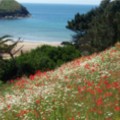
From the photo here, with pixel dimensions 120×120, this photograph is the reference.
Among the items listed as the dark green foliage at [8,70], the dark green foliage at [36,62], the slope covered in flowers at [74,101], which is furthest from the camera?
the dark green foliage at [8,70]

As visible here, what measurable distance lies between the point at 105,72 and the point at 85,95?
2972 mm

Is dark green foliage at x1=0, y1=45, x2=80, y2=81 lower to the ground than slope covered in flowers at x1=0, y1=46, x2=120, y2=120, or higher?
lower

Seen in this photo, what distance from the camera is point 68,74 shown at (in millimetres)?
17375

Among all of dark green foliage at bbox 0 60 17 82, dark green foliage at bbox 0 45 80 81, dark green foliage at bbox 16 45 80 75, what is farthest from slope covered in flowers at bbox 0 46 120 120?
dark green foliage at bbox 0 60 17 82

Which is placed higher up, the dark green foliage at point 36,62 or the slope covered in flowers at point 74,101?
the slope covered in flowers at point 74,101

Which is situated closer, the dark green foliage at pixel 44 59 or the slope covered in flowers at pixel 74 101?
the slope covered in flowers at pixel 74 101

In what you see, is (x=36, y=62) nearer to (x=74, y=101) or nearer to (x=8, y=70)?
(x=8, y=70)

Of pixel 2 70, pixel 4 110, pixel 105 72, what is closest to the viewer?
pixel 4 110

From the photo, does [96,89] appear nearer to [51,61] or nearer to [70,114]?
[70,114]

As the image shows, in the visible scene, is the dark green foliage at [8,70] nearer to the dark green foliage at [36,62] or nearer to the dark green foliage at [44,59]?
the dark green foliage at [36,62]

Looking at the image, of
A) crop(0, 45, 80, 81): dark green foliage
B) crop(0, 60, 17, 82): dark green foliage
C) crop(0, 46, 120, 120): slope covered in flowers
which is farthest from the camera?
crop(0, 60, 17, 82): dark green foliage

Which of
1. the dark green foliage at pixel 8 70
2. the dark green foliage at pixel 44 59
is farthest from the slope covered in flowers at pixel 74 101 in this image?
the dark green foliage at pixel 8 70

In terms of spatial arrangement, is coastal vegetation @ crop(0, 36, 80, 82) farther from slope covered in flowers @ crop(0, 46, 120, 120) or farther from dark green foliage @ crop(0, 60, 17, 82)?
slope covered in flowers @ crop(0, 46, 120, 120)

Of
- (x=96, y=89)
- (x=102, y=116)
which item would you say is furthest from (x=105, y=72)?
(x=102, y=116)
